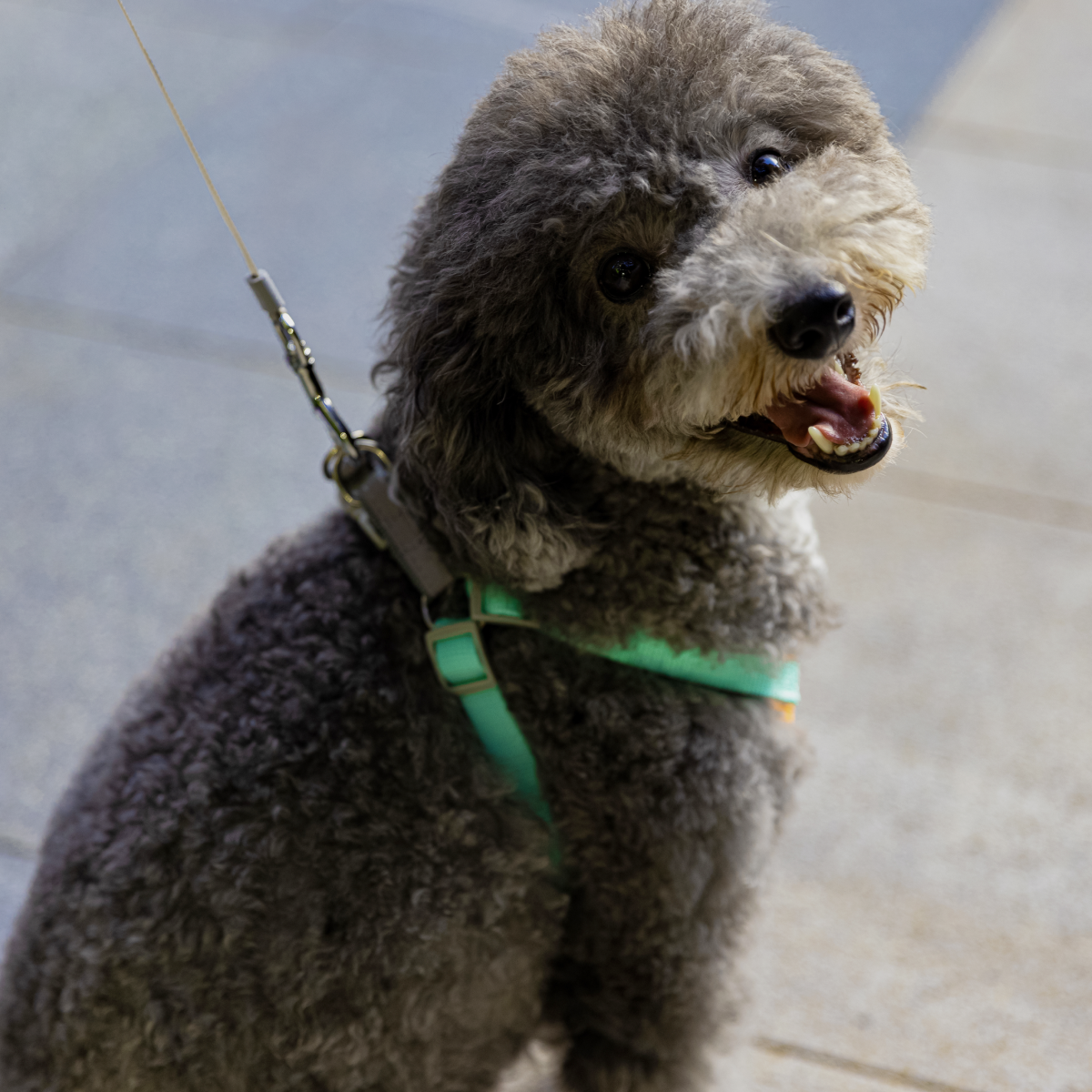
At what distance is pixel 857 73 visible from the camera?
177 centimetres

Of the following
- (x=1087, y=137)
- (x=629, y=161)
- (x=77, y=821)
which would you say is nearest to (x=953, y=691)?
(x=629, y=161)

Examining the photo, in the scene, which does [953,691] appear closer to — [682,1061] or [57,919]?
[682,1061]

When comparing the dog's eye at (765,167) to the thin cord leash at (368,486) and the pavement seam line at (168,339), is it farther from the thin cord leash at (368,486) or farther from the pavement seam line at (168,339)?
the pavement seam line at (168,339)

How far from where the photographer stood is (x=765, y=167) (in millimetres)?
1591

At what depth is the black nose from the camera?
4.58 ft

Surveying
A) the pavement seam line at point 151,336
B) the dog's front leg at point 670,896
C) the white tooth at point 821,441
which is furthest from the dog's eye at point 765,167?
the pavement seam line at point 151,336

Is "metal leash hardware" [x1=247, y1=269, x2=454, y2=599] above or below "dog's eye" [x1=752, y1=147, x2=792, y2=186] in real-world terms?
below

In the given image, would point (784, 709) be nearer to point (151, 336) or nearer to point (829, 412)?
point (829, 412)

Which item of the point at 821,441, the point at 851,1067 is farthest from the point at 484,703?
the point at 851,1067

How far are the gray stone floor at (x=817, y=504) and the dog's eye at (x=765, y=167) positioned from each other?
1.48 feet

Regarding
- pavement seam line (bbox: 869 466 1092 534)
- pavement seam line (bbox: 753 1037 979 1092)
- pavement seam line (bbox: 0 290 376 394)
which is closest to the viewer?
pavement seam line (bbox: 753 1037 979 1092)

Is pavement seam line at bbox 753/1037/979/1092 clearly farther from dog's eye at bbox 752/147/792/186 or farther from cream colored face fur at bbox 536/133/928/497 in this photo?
dog's eye at bbox 752/147/792/186

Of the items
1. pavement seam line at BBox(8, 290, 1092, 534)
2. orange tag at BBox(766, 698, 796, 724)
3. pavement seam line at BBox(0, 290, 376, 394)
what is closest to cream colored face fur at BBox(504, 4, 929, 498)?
orange tag at BBox(766, 698, 796, 724)

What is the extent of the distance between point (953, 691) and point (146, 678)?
191 centimetres
